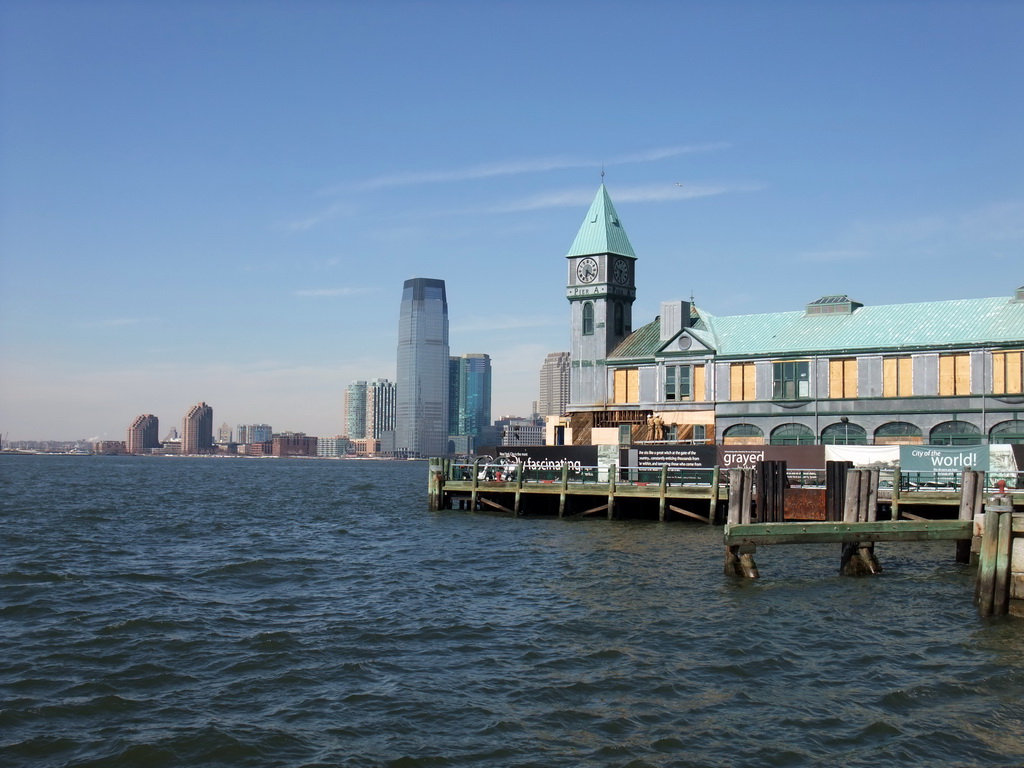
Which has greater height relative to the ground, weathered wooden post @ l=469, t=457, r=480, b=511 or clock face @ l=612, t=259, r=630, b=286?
clock face @ l=612, t=259, r=630, b=286

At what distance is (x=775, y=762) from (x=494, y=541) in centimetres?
2444

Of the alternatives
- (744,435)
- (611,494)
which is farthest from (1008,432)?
(611,494)

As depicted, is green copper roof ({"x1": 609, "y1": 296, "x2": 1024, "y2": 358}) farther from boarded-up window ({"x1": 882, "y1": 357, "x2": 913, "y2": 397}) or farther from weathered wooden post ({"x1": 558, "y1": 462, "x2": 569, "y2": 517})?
weathered wooden post ({"x1": 558, "y1": 462, "x2": 569, "y2": 517})

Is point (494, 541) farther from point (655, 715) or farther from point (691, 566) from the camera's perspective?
point (655, 715)

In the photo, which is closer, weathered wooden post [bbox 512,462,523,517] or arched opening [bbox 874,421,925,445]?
weathered wooden post [bbox 512,462,523,517]

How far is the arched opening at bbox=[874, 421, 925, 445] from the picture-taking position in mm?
50781

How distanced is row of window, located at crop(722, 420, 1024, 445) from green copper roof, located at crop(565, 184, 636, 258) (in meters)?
14.5

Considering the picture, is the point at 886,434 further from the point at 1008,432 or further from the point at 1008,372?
the point at 1008,372

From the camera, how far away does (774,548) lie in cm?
3375

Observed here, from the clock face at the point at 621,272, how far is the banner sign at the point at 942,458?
27325 mm

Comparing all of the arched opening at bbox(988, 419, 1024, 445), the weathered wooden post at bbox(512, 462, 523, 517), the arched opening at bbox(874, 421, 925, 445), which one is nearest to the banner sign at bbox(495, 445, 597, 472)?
the weathered wooden post at bbox(512, 462, 523, 517)

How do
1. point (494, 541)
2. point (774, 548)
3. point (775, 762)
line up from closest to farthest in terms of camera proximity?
point (775, 762) → point (774, 548) → point (494, 541)

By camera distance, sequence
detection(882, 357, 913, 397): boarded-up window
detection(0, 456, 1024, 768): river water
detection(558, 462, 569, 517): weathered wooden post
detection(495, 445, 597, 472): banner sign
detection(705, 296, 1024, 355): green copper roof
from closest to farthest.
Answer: detection(0, 456, 1024, 768): river water, detection(558, 462, 569, 517): weathered wooden post, detection(495, 445, 597, 472): banner sign, detection(705, 296, 1024, 355): green copper roof, detection(882, 357, 913, 397): boarded-up window

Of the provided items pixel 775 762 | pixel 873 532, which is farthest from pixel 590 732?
pixel 873 532
